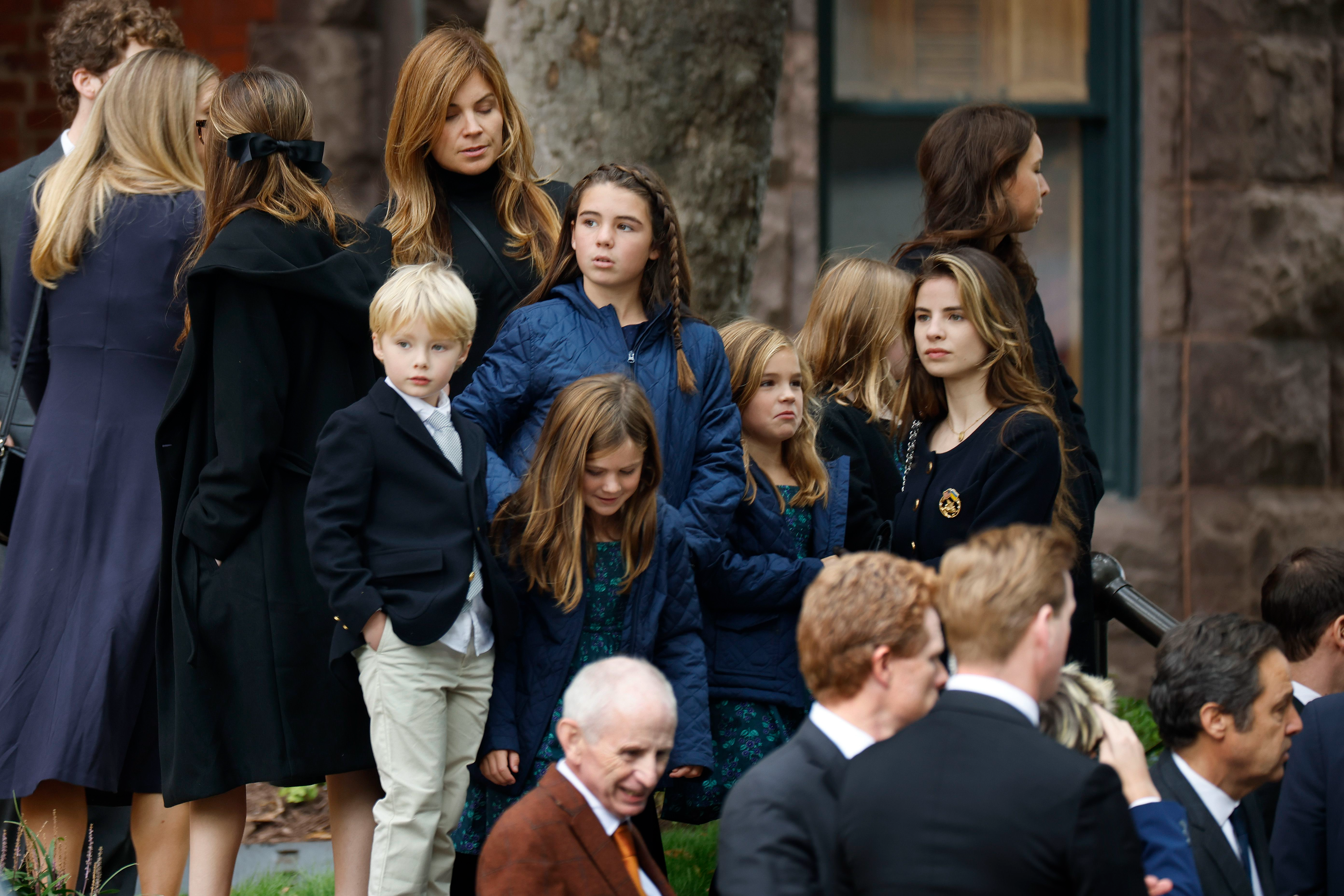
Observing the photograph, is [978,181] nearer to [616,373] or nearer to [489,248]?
[616,373]

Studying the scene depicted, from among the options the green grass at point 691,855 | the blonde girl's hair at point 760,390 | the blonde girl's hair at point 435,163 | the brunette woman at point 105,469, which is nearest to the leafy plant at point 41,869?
the brunette woman at point 105,469

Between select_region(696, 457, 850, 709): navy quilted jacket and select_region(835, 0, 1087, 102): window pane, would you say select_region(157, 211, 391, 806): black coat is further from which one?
select_region(835, 0, 1087, 102): window pane

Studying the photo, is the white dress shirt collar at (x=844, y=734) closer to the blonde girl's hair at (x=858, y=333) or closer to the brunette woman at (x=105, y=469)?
the blonde girl's hair at (x=858, y=333)

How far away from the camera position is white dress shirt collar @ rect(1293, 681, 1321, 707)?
3902mm

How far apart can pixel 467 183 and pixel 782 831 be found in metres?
2.10

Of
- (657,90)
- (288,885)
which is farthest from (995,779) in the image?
(657,90)

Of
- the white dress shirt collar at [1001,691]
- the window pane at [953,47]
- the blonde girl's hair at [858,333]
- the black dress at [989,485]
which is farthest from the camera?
the window pane at [953,47]

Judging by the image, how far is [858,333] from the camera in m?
4.34

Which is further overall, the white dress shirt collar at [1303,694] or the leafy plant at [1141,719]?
the leafy plant at [1141,719]

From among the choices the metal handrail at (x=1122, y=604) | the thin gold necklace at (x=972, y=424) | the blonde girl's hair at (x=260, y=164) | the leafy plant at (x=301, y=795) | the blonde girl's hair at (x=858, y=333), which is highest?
the blonde girl's hair at (x=260, y=164)

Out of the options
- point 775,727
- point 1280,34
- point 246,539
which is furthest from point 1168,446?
point 246,539

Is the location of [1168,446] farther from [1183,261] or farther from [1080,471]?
[1080,471]

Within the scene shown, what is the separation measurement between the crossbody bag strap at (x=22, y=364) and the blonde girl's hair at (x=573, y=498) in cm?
145

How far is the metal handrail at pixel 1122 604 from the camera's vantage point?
456 cm
